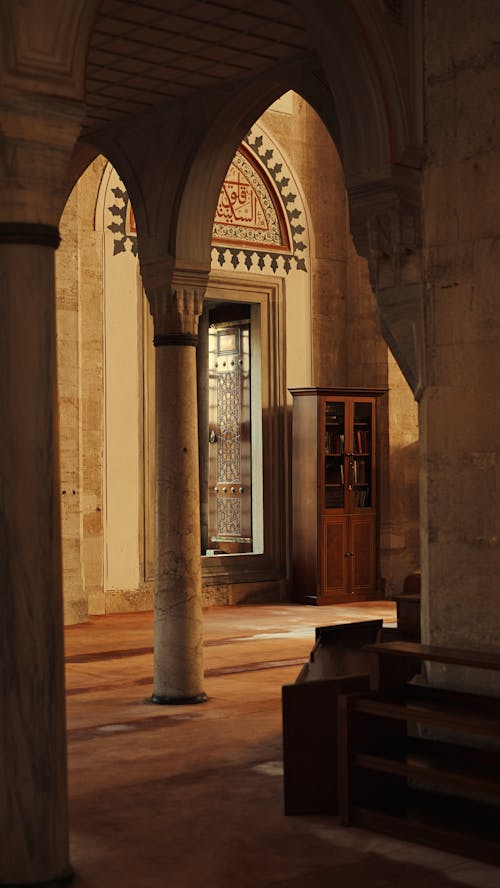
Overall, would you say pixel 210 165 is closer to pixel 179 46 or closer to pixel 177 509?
pixel 179 46

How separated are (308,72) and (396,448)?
25.8 ft

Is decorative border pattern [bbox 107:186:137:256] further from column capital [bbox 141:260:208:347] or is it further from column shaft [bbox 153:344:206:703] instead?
column shaft [bbox 153:344:206:703]

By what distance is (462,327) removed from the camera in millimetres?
5188

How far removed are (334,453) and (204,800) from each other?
8468 mm

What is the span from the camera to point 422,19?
536 centimetres

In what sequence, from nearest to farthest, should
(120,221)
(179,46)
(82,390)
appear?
(179,46)
(82,390)
(120,221)

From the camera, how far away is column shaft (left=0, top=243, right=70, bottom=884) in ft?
13.8

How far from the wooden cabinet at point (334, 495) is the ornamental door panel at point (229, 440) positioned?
614 millimetres

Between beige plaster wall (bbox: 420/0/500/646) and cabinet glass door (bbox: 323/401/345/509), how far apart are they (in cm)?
840

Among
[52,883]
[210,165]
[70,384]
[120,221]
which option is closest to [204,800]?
[52,883]

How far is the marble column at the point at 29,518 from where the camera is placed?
4227 millimetres

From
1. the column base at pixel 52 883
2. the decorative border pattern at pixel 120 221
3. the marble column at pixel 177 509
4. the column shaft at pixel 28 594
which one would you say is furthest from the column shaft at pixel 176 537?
the decorative border pattern at pixel 120 221

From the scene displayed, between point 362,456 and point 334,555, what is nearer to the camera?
point 334,555

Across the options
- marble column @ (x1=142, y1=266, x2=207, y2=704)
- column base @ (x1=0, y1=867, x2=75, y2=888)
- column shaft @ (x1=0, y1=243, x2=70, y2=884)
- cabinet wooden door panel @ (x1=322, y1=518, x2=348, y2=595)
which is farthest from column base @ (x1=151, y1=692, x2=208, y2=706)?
cabinet wooden door panel @ (x1=322, y1=518, x2=348, y2=595)
